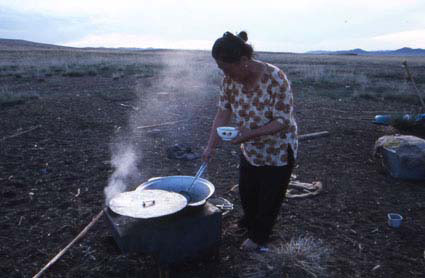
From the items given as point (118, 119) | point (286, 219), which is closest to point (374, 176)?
point (286, 219)

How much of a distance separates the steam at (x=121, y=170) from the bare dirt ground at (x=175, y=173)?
115mm

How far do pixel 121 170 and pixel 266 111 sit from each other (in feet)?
10.2

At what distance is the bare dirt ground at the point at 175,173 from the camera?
2.98 m

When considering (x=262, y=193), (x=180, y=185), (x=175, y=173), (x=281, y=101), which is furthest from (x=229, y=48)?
(x=175, y=173)

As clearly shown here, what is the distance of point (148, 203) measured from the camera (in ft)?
8.75

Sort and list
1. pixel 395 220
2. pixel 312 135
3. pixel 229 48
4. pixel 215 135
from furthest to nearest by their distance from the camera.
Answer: pixel 312 135, pixel 395 220, pixel 215 135, pixel 229 48

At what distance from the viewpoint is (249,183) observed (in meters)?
3.04

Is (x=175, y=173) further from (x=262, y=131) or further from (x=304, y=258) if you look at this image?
(x=262, y=131)

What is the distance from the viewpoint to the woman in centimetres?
246

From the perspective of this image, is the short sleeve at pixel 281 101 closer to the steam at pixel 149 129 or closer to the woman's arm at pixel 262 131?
the woman's arm at pixel 262 131

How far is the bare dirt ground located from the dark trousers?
10.1 inches

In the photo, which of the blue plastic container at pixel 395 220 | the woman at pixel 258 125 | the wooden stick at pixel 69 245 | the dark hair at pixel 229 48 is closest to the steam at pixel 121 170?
the wooden stick at pixel 69 245

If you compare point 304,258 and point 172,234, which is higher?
point 172,234

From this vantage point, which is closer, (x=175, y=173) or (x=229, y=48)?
(x=229, y=48)
